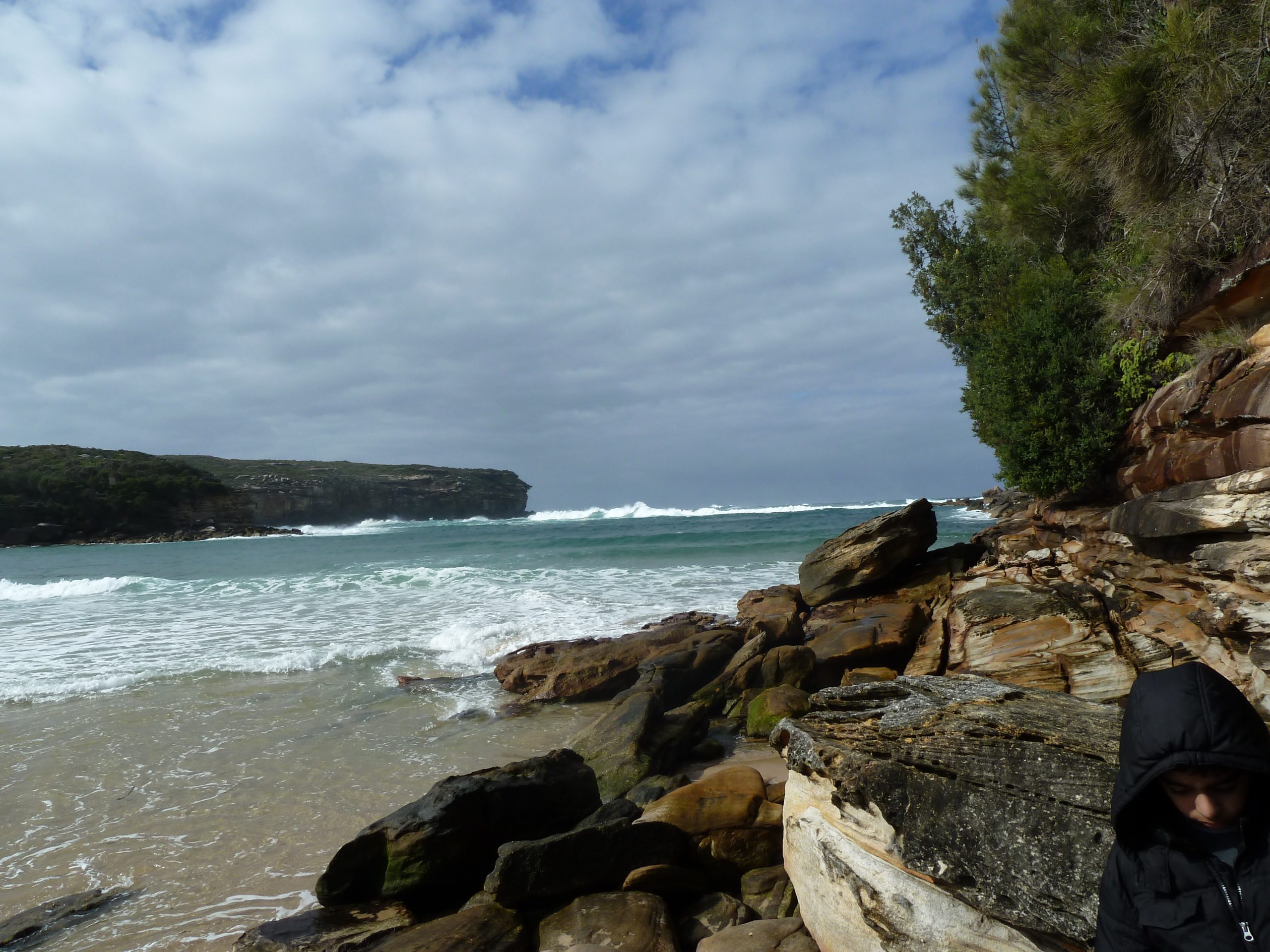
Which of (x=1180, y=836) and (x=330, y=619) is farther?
(x=330, y=619)

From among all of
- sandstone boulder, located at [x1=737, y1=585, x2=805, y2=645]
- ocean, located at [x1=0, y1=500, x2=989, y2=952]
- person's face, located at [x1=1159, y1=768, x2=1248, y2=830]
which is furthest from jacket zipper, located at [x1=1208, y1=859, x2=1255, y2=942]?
sandstone boulder, located at [x1=737, y1=585, x2=805, y2=645]

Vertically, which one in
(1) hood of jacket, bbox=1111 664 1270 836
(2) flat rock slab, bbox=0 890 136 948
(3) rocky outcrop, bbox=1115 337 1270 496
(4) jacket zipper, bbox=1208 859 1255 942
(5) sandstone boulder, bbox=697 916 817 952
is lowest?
(2) flat rock slab, bbox=0 890 136 948

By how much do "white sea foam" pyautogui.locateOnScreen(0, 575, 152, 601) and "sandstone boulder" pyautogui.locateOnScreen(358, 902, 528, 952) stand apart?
25989 millimetres

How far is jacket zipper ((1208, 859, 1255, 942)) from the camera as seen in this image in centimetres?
214

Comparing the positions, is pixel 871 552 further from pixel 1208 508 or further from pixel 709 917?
pixel 709 917

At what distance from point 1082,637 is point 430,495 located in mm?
110668

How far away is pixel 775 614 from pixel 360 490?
9871 cm

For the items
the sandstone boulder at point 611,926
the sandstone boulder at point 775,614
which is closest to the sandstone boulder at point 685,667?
the sandstone boulder at point 775,614

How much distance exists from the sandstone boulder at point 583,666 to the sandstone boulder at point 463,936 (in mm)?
6331

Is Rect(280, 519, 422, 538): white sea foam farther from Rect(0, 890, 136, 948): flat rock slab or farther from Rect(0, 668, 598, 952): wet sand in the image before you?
Rect(0, 890, 136, 948): flat rock slab

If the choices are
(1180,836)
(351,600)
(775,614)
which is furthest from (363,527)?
(1180,836)

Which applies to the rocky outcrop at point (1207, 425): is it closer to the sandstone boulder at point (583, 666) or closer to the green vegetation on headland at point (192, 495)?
the sandstone boulder at point (583, 666)

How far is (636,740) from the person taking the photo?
7.88 m

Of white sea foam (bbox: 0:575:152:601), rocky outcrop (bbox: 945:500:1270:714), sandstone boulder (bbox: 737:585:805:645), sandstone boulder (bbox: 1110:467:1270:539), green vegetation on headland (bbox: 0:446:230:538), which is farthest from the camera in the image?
green vegetation on headland (bbox: 0:446:230:538)
